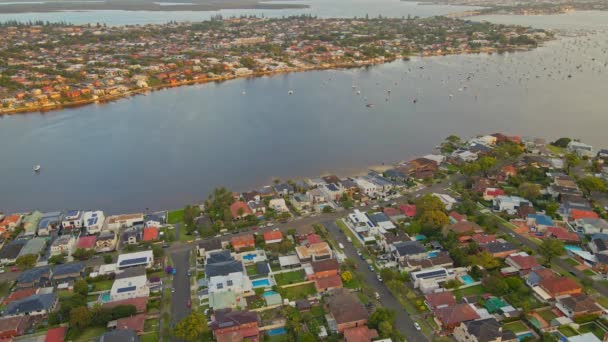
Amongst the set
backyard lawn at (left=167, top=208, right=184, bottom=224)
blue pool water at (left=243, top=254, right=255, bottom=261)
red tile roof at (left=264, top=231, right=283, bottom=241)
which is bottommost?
backyard lawn at (left=167, top=208, right=184, bottom=224)

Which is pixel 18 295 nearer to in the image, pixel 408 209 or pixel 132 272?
pixel 132 272

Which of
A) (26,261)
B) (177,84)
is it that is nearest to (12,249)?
(26,261)

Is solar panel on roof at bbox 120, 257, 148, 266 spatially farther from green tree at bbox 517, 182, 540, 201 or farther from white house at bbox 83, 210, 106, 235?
green tree at bbox 517, 182, 540, 201

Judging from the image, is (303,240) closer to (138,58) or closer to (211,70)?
(211,70)

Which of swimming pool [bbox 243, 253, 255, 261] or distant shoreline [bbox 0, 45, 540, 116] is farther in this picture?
distant shoreline [bbox 0, 45, 540, 116]

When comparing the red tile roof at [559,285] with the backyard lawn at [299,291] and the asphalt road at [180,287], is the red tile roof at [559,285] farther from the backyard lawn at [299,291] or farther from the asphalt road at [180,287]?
the asphalt road at [180,287]

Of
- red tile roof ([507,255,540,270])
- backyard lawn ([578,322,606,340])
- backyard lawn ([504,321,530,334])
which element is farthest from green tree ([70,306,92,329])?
backyard lawn ([578,322,606,340])
